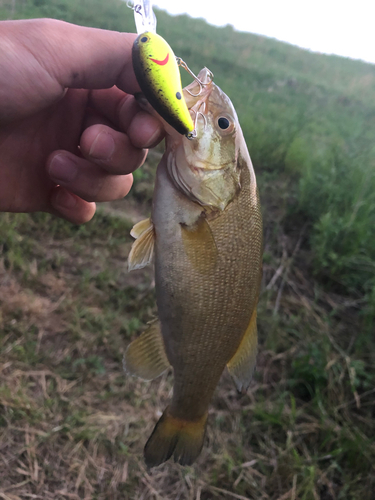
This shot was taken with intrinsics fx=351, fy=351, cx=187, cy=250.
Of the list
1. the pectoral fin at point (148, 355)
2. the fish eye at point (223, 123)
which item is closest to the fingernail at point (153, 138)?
the fish eye at point (223, 123)

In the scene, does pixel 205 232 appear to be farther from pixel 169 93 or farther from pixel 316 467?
pixel 316 467

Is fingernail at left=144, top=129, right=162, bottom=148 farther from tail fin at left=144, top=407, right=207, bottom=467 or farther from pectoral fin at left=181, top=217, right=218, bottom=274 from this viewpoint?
tail fin at left=144, top=407, right=207, bottom=467

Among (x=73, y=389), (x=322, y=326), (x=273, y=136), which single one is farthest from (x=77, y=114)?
(x=273, y=136)

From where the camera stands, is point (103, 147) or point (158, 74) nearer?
point (158, 74)

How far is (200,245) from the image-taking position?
1106 millimetres

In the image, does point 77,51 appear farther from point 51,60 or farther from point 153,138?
point 153,138

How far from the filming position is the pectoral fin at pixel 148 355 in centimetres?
→ 124

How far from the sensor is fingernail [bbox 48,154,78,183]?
4.70 feet

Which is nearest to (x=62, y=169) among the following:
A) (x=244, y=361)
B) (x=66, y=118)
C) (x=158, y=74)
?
(x=66, y=118)

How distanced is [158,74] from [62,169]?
2.55 feet

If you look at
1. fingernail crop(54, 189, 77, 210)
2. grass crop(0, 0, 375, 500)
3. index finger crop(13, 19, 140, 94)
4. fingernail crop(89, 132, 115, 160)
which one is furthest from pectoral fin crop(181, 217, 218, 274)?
grass crop(0, 0, 375, 500)

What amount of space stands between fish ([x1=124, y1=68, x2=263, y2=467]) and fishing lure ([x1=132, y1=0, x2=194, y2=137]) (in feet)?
0.65

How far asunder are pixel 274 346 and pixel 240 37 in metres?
10.7

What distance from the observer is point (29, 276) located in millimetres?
2527
